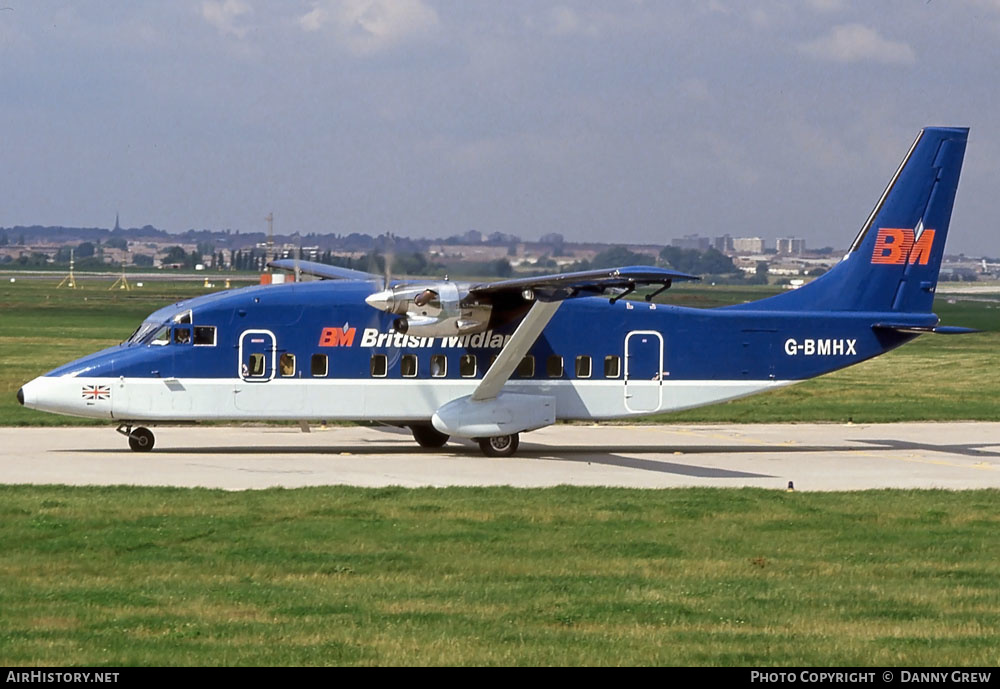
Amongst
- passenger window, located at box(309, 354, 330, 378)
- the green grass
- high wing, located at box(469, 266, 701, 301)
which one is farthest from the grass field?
the green grass

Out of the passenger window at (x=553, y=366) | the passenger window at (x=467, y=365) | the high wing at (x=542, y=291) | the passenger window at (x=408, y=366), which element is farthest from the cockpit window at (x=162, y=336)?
the passenger window at (x=553, y=366)

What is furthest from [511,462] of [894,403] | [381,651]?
[894,403]

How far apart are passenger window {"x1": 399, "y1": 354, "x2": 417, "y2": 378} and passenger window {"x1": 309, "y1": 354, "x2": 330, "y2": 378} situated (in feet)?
4.90

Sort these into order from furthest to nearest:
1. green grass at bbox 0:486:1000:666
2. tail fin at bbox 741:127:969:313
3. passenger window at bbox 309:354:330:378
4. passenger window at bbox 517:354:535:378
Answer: tail fin at bbox 741:127:969:313 → passenger window at bbox 517:354:535:378 → passenger window at bbox 309:354:330:378 → green grass at bbox 0:486:1000:666

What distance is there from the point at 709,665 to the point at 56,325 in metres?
70.7

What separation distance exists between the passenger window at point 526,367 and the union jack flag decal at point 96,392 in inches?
322

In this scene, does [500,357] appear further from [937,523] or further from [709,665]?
[709,665]

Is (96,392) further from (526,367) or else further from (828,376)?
(828,376)

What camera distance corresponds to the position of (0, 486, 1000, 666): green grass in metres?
11.7

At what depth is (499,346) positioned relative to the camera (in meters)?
28.8

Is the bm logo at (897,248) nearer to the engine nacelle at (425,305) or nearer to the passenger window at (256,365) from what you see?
the engine nacelle at (425,305)

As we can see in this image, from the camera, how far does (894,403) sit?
42.4 m

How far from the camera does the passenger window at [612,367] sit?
29.3 metres

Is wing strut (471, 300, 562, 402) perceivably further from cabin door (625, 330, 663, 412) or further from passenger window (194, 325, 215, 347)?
passenger window (194, 325, 215, 347)
